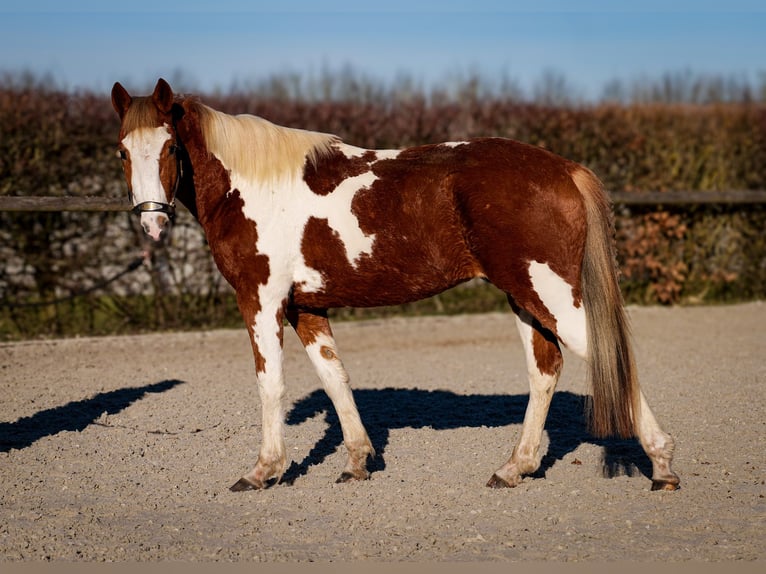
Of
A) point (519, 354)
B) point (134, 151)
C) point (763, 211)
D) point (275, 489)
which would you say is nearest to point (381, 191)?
point (134, 151)

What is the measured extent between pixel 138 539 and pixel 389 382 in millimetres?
4302

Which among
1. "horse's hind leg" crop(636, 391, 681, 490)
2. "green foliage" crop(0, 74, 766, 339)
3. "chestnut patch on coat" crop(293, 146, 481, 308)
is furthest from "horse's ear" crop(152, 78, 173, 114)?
"green foliage" crop(0, 74, 766, 339)

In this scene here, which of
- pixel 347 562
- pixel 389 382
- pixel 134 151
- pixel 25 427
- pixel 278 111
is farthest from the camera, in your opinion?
pixel 278 111

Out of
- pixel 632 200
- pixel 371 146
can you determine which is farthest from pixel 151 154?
pixel 632 200

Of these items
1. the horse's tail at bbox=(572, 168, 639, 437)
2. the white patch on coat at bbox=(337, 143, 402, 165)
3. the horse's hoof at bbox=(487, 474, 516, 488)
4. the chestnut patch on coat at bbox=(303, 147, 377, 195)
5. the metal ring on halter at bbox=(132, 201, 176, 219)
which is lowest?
the horse's hoof at bbox=(487, 474, 516, 488)

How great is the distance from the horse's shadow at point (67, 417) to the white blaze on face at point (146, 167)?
2.18 m

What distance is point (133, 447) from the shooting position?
6441 millimetres

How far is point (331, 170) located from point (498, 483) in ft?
6.53

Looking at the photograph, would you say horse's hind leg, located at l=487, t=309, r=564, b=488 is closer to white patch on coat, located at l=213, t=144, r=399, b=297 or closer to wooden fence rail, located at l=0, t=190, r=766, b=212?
white patch on coat, located at l=213, t=144, r=399, b=297

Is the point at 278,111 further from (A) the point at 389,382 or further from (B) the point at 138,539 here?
(B) the point at 138,539

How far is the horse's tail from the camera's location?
5.11 meters

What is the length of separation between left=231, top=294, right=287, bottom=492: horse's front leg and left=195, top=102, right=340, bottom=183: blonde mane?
2.37ft

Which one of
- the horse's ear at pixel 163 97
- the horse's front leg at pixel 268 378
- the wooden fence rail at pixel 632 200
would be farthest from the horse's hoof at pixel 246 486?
the wooden fence rail at pixel 632 200

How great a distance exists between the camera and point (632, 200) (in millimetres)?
12492
